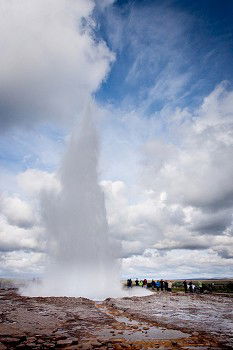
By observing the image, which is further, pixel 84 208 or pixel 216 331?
pixel 84 208

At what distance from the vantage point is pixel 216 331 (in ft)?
29.7

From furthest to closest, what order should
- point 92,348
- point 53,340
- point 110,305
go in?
point 110,305, point 53,340, point 92,348

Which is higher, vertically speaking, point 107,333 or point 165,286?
point 165,286

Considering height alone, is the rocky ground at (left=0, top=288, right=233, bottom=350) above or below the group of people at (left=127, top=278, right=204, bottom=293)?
below

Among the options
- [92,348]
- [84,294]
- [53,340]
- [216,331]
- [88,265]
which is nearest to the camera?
[92,348]

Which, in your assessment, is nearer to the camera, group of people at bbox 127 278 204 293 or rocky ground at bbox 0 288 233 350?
rocky ground at bbox 0 288 233 350

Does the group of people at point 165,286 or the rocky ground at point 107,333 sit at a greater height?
the group of people at point 165,286

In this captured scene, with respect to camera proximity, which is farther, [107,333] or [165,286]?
[165,286]

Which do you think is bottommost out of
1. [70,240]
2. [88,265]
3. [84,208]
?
[88,265]

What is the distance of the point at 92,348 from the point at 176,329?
13.6 ft

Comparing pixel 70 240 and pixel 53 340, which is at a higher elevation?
pixel 70 240

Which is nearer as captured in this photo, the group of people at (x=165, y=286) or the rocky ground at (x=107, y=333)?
the rocky ground at (x=107, y=333)

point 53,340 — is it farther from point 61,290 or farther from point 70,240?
point 70,240

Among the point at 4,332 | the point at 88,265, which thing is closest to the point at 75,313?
the point at 4,332
